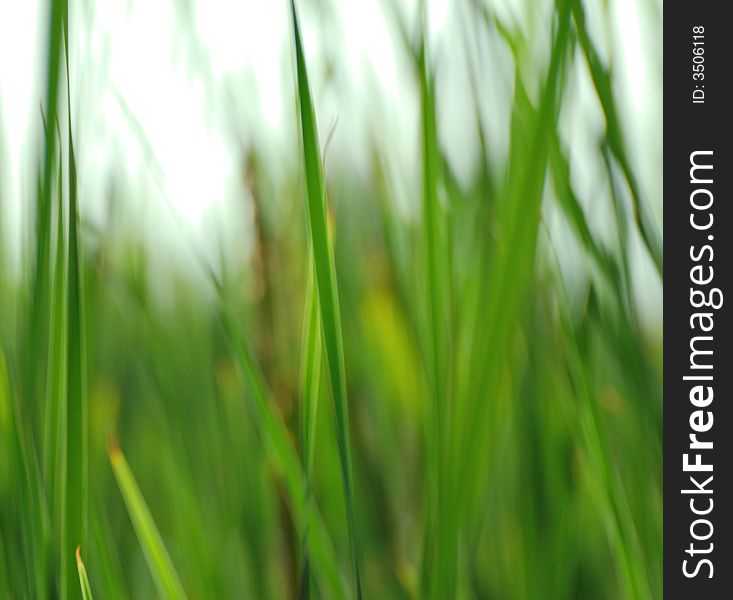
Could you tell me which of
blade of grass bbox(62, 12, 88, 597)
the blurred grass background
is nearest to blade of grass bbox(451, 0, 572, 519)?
the blurred grass background

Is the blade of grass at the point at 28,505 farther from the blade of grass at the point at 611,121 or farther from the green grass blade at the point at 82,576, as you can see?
the blade of grass at the point at 611,121

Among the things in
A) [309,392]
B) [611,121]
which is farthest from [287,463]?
[611,121]

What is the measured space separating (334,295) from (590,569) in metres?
0.22

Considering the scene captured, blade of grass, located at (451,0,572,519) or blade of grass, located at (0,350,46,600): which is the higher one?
blade of grass, located at (451,0,572,519)

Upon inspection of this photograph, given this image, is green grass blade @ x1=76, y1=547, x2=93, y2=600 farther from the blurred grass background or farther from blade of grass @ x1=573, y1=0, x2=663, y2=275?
blade of grass @ x1=573, y1=0, x2=663, y2=275

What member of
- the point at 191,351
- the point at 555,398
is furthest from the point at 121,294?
the point at 555,398

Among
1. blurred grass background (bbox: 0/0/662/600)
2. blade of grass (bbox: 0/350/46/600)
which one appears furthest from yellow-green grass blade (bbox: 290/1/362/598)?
blade of grass (bbox: 0/350/46/600)

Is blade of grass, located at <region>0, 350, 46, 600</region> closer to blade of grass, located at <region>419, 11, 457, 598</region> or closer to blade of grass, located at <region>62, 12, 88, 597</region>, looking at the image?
blade of grass, located at <region>62, 12, 88, 597</region>

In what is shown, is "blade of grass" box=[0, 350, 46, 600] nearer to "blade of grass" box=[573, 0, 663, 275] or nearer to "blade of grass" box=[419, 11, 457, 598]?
"blade of grass" box=[419, 11, 457, 598]

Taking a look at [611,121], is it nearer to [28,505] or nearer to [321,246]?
[321,246]

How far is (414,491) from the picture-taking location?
1.24ft

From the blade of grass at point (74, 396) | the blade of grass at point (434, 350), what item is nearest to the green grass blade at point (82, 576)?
the blade of grass at point (74, 396)

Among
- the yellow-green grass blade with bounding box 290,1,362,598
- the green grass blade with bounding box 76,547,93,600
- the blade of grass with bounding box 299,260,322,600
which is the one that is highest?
the yellow-green grass blade with bounding box 290,1,362,598

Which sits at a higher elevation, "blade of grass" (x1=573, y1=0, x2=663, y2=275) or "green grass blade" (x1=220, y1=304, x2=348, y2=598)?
"blade of grass" (x1=573, y1=0, x2=663, y2=275)
